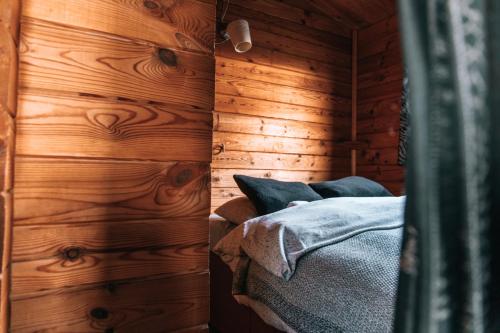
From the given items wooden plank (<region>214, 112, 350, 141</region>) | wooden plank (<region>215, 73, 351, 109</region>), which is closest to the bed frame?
wooden plank (<region>214, 112, 350, 141</region>)

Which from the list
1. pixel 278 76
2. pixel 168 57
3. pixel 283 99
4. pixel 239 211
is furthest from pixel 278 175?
pixel 168 57

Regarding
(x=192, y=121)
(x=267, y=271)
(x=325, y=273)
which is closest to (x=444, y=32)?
(x=192, y=121)

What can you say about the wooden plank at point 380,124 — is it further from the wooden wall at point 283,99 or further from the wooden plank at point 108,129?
the wooden plank at point 108,129

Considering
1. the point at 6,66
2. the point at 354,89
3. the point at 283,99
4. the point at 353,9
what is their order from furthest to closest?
the point at 354,89 < the point at 353,9 < the point at 283,99 < the point at 6,66

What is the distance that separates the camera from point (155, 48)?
997 millimetres

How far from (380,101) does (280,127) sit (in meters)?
1.21

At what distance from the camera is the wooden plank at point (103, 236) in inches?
32.9

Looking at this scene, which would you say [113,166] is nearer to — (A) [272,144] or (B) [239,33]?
(B) [239,33]

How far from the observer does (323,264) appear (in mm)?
1357

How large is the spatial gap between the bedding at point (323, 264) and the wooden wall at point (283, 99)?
4.51 feet

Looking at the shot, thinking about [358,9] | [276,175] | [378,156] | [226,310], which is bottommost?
[226,310]

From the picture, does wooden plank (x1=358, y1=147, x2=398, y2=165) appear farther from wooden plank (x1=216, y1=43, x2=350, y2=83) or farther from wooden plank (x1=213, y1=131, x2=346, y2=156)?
wooden plank (x1=216, y1=43, x2=350, y2=83)

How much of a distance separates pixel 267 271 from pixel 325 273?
1.09 ft

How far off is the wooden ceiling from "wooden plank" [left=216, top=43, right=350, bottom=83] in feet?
1.76
